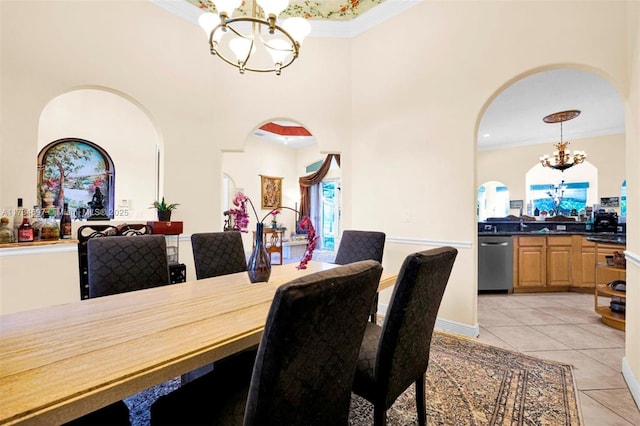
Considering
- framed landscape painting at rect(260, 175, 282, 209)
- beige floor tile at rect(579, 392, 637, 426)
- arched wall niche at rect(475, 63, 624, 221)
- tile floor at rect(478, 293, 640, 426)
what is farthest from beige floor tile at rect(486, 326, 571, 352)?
framed landscape painting at rect(260, 175, 282, 209)

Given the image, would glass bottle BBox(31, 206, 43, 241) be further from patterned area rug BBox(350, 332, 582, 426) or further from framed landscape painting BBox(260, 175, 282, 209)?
framed landscape painting BBox(260, 175, 282, 209)

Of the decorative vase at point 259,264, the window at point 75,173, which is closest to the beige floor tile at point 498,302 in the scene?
the decorative vase at point 259,264

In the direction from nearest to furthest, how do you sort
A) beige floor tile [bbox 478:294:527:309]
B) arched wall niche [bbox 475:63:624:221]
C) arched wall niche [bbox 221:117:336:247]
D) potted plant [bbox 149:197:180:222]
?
potted plant [bbox 149:197:180:222]
beige floor tile [bbox 478:294:527:309]
arched wall niche [bbox 475:63:624:221]
arched wall niche [bbox 221:117:336:247]

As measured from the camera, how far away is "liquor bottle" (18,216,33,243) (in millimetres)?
2355

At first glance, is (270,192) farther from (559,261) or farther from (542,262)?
(559,261)

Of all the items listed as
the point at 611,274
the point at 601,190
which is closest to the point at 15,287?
the point at 611,274

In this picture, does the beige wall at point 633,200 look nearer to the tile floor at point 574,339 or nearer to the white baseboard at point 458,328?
the tile floor at point 574,339

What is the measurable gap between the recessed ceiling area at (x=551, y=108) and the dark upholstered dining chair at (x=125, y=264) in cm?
404

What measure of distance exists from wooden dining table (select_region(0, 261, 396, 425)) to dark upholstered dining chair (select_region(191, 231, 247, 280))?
0.59 meters

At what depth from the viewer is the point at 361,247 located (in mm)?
2555

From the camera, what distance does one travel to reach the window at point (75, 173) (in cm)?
426

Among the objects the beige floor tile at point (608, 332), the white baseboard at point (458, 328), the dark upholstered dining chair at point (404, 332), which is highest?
the dark upholstered dining chair at point (404, 332)

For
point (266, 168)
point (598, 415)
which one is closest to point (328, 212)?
point (266, 168)

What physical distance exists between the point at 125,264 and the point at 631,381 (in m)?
3.28
